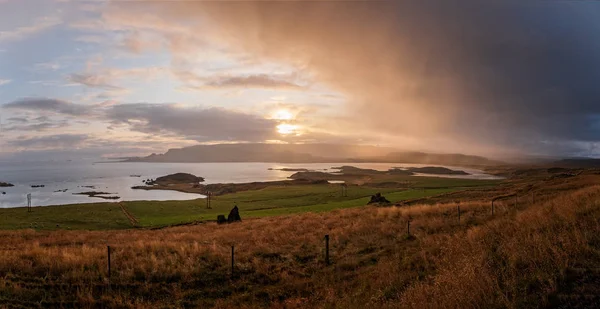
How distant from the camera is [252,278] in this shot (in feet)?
50.9

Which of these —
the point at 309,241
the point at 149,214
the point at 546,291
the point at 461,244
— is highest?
the point at 546,291

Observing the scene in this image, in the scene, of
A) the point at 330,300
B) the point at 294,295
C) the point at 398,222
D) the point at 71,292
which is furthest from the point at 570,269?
the point at 398,222

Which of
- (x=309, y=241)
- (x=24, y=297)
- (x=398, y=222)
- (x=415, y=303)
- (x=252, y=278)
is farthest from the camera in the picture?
(x=398, y=222)

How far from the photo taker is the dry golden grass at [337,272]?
776 cm

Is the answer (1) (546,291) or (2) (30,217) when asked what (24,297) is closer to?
(1) (546,291)

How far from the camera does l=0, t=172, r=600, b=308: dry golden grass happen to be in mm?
7762

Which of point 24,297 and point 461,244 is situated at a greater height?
point 461,244

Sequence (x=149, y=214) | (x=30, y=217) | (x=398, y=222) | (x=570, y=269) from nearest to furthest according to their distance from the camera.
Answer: (x=570, y=269), (x=398, y=222), (x=30, y=217), (x=149, y=214)

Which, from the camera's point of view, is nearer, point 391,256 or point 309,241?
point 391,256

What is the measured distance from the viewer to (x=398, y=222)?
29312 millimetres

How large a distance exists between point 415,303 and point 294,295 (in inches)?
248

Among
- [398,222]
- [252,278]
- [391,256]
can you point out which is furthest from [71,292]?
[398,222]

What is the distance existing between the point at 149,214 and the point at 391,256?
193 ft

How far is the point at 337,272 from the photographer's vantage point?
626 inches
